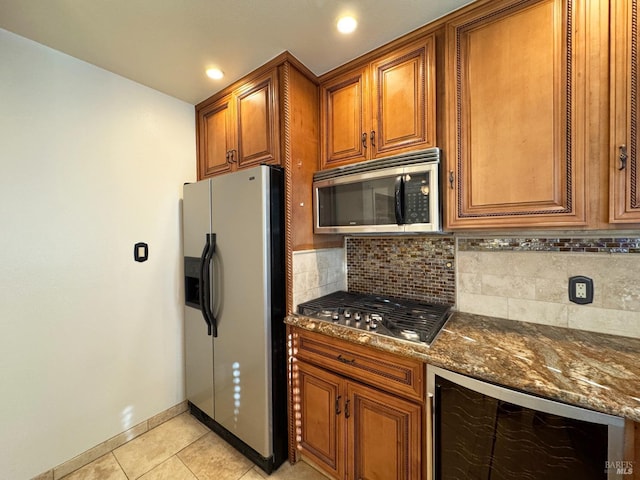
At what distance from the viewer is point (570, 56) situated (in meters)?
1.03

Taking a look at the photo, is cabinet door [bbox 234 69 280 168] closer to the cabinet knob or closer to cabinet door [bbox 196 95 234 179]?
cabinet door [bbox 196 95 234 179]

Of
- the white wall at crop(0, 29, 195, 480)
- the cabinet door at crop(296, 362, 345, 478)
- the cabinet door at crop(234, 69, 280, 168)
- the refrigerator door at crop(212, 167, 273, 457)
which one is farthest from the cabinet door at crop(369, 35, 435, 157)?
the white wall at crop(0, 29, 195, 480)

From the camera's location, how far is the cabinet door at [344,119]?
1.60 m

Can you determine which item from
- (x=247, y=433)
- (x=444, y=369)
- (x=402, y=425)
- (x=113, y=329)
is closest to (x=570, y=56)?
(x=444, y=369)

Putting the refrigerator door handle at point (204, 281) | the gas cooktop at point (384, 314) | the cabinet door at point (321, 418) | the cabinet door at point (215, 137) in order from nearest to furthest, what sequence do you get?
the gas cooktop at point (384, 314), the cabinet door at point (321, 418), the refrigerator door handle at point (204, 281), the cabinet door at point (215, 137)

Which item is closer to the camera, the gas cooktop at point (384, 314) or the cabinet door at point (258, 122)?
the gas cooktop at point (384, 314)

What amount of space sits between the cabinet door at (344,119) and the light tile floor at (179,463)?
1.96m

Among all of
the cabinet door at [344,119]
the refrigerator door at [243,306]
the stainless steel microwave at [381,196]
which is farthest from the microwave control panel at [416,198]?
the refrigerator door at [243,306]

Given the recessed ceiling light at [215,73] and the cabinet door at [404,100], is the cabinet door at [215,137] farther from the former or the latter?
the cabinet door at [404,100]

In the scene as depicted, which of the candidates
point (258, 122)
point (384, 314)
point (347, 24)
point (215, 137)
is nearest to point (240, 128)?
point (258, 122)

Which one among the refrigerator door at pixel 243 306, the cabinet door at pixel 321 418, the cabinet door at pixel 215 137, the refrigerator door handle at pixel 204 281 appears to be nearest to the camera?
the cabinet door at pixel 321 418

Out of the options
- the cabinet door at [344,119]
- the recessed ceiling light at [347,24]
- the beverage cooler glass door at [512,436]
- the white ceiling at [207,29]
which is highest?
the white ceiling at [207,29]

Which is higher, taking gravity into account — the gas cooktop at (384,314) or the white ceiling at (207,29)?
the white ceiling at (207,29)

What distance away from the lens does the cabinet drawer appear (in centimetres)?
111
